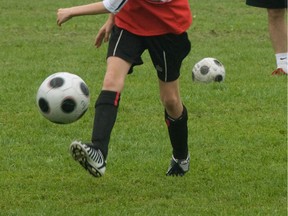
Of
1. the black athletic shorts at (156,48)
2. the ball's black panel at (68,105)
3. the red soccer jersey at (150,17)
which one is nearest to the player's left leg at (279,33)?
the black athletic shorts at (156,48)

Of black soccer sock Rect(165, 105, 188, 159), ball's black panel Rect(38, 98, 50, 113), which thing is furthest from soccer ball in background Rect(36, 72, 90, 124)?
black soccer sock Rect(165, 105, 188, 159)

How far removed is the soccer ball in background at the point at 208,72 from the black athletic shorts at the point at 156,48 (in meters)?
3.86

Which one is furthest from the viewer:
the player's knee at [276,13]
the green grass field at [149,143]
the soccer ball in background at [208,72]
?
the player's knee at [276,13]

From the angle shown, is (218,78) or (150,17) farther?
(218,78)

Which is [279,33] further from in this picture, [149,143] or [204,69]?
[149,143]

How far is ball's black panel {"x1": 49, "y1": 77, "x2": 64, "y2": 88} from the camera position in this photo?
6.31 meters

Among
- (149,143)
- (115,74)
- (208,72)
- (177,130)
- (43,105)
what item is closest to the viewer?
(115,74)

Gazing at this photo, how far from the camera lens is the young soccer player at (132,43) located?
5805 mm

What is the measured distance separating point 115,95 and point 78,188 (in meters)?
0.76

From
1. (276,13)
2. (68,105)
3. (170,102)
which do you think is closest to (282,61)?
(276,13)

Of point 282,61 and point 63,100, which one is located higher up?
point 63,100

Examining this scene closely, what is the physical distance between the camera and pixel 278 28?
10703mm

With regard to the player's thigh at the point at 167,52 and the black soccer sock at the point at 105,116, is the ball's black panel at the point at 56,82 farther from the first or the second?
the player's thigh at the point at 167,52

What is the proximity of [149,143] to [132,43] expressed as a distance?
1.66m
